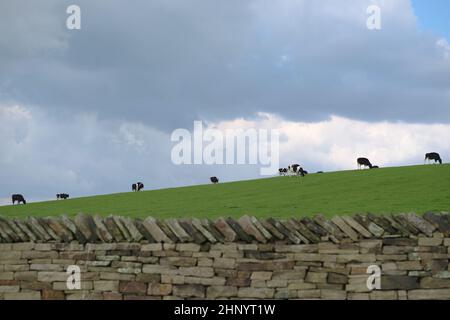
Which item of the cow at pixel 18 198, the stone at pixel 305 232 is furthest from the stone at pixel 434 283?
the cow at pixel 18 198

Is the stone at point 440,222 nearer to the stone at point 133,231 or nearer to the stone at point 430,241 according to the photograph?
the stone at point 430,241

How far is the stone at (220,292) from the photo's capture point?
37.9 ft

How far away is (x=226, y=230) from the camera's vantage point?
11.7 metres

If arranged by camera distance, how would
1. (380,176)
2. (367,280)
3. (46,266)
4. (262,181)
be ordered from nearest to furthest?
1. (367,280)
2. (46,266)
3. (380,176)
4. (262,181)

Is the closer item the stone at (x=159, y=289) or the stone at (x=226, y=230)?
the stone at (x=226, y=230)

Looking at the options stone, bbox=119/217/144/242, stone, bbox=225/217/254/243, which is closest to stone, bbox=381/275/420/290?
stone, bbox=225/217/254/243

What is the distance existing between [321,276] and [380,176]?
76.6ft

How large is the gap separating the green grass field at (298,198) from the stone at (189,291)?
22.3ft

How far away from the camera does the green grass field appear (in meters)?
19.8

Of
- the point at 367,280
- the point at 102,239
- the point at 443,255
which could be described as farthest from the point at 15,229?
the point at 443,255

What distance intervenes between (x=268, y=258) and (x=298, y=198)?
47.3 ft

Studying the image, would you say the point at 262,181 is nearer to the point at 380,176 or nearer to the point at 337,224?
the point at 380,176

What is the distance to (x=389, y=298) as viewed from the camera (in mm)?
11477

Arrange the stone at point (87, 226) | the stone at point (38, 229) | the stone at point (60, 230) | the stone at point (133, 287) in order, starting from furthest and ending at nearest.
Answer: the stone at point (38, 229) < the stone at point (60, 230) < the stone at point (87, 226) < the stone at point (133, 287)
